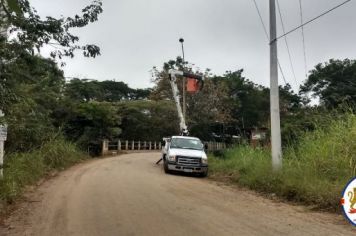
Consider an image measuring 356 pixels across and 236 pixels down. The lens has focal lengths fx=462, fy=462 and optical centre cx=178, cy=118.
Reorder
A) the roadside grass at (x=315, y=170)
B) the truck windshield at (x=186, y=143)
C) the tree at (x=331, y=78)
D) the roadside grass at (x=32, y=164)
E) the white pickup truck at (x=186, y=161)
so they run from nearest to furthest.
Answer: the roadside grass at (x=315, y=170), the roadside grass at (x=32, y=164), the white pickup truck at (x=186, y=161), the truck windshield at (x=186, y=143), the tree at (x=331, y=78)

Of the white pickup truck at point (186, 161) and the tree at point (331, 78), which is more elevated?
the tree at point (331, 78)

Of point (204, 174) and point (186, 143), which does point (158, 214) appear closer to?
point (204, 174)

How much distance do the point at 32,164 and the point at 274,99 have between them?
9864mm

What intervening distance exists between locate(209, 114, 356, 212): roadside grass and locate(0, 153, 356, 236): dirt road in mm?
682

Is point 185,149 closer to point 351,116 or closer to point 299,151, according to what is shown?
point 299,151

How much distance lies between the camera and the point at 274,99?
1572 cm

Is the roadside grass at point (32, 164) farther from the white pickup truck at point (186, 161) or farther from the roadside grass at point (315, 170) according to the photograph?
the roadside grass at point (315, 170)

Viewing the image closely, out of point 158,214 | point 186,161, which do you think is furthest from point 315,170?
point 186,161

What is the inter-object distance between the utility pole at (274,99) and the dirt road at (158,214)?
1608mm

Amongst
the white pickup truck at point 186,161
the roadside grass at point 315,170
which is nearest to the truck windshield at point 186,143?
the white pickup truck at point 186,161

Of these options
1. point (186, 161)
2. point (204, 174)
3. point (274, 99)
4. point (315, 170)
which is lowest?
point (204, 174)

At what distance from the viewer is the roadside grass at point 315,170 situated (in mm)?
12016

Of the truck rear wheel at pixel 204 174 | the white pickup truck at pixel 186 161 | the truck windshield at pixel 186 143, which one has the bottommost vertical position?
the truck rear wheel at pixel 204 174

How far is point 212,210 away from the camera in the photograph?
10.7m
